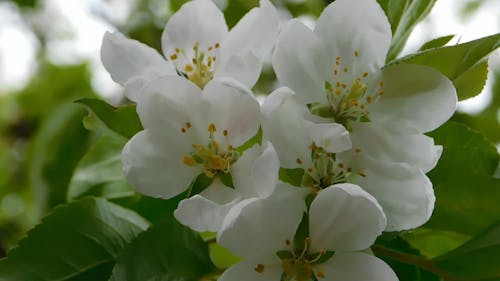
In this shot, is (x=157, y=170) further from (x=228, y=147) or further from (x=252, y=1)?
(x=252, y=1)

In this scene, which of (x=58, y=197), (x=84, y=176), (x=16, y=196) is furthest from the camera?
(x=16, y=196)

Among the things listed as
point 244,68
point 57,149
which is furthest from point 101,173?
point 57,149

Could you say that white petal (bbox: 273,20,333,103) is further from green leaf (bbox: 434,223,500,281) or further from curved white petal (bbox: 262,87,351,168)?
green leaf (bbox: 434,223,500,281)

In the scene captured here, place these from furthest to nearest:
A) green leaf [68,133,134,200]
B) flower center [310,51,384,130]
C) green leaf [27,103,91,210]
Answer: green leaf [27,103,91,210], green leaf [68,133,134,200], flower center [310,51,384,130]

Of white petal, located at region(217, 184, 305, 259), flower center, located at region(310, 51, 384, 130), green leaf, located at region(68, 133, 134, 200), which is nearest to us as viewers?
white petal, located at region(217, 184, 305, 259)

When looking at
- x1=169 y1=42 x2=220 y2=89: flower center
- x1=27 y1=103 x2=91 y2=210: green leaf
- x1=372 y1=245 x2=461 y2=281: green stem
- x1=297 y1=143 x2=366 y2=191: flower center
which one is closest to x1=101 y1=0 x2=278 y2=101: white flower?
x1=169 y1=42 x2=220 y2=89: flower center

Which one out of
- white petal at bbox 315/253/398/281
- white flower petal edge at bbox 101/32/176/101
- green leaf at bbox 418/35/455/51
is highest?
green leaf at bbox 418/35/455/51

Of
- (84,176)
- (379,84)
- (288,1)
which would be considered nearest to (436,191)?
(379,84)

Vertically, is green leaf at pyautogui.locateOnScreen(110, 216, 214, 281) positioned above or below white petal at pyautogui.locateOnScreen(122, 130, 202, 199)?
below
